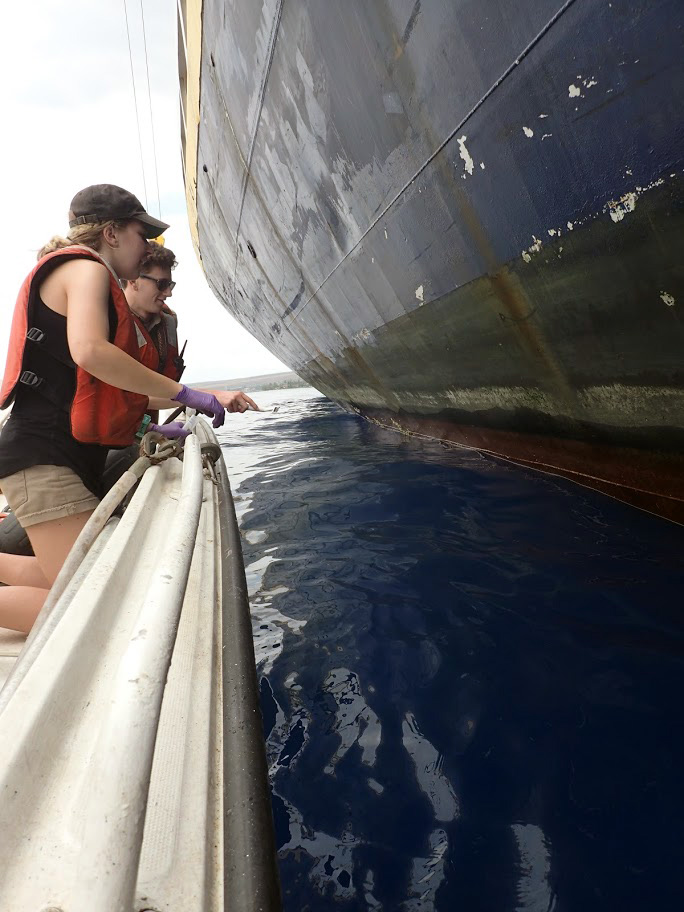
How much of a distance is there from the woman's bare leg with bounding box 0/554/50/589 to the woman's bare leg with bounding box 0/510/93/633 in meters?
0.02

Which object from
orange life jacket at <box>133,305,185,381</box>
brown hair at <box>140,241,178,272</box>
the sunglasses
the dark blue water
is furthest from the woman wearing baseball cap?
orange life jacket at <box>133,305,185,381</box>

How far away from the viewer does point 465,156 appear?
2.19 m

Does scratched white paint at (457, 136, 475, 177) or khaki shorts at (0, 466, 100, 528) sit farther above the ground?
scratched white paint at (457, 136, 475, 177)

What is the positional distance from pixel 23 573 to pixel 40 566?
0.11m

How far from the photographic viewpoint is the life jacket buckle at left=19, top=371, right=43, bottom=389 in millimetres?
1826

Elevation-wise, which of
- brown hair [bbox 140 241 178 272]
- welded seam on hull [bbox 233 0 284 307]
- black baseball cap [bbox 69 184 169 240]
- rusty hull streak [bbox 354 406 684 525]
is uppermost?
welded seam on hull [bbox 233 0 284 307]

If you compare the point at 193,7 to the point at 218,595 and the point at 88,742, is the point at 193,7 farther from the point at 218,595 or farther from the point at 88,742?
the point at 88,742

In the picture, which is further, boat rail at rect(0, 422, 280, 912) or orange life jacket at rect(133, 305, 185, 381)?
orange life jacket at rect(133, 305, 185, 381)

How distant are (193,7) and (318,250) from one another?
1.89 m

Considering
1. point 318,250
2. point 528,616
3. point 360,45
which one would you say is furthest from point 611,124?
point 318,250

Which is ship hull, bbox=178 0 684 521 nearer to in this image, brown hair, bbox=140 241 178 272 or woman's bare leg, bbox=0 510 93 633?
brown hair, bbox=140 241 178 272

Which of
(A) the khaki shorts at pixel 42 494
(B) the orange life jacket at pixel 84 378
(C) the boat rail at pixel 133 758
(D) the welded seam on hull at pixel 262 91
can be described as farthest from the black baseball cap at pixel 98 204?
(D) the welded seam on hull at pixel 262 91

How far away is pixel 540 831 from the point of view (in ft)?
3.69

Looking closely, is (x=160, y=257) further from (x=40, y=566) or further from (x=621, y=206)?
(x=621, y=206)
